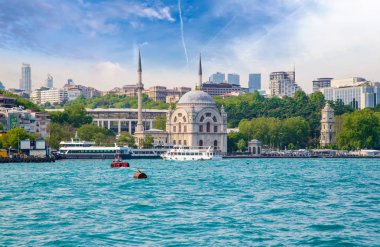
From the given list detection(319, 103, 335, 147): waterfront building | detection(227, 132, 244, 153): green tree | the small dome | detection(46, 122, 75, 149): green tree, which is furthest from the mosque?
detection(319, 103, 335, 147): waterfront building

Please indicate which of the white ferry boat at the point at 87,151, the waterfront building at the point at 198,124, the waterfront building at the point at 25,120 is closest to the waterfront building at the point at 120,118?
the waterfront building at the point at 198,124

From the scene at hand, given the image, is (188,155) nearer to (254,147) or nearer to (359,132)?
(254,147)

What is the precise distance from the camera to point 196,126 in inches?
4653

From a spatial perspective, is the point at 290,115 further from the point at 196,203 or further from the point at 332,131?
the point at 196,203

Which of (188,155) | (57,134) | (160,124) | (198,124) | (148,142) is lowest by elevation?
(188,155)

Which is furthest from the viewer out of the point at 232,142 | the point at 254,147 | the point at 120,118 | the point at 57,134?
the point at 120,118

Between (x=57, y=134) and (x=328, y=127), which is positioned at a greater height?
(x=328, y=127)

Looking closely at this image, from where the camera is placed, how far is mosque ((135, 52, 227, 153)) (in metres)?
118

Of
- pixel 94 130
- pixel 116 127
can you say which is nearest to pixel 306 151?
pixel 94 130

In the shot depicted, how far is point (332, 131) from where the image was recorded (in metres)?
126

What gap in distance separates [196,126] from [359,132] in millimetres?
23196

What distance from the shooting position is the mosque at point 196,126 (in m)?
118

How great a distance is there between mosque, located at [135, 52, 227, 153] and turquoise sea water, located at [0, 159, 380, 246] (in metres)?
72.7

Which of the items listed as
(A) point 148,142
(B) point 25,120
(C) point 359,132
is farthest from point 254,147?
(B) point 25,120
